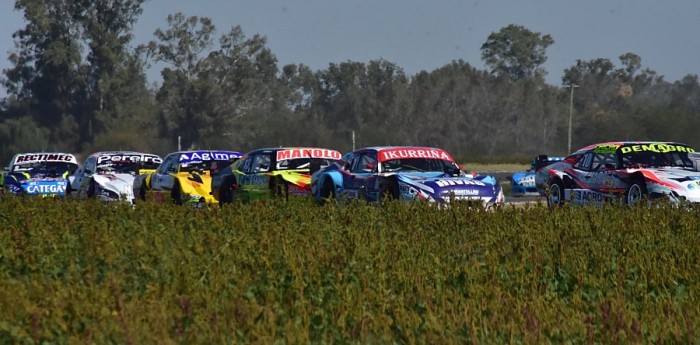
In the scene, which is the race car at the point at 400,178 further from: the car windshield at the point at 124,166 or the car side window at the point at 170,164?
the car windshield at the point at 124,166

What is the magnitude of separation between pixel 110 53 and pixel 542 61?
47375mm

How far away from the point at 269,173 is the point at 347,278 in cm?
1336

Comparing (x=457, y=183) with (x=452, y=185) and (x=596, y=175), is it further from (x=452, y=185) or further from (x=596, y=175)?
(x=596, y=175)

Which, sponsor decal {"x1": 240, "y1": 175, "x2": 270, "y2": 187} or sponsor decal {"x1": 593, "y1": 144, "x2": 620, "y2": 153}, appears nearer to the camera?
sponsor decal {"x1": 593, "y1": 144, "x2": 620, "y2": 153}

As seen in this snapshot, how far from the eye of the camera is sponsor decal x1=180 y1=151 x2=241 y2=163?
2452 cm

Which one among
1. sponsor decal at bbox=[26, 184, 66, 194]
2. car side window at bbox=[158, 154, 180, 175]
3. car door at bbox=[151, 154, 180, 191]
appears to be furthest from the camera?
sponsor decal at bbox=[26, 184, 66, 194]

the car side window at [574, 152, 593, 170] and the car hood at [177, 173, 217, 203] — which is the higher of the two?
the car side window at [574, 152, 593, 170]

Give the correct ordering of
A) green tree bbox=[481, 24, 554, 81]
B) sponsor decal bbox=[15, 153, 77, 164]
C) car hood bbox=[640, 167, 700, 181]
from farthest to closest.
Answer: green tree bbox=[481, 24, 554, 81] → sponsor decal bbox=[15, 153, 77, 164] → car hood bbox=[640, 167, 700, 181]

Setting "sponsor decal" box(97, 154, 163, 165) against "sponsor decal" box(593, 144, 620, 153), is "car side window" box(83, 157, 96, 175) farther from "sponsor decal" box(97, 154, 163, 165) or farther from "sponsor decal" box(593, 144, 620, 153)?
"sponsor decal" box(593, 144, 620, 153)

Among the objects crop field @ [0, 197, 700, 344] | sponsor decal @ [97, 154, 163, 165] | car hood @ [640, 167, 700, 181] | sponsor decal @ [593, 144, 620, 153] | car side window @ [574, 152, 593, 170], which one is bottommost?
crop field @ [0, 197, 700, 344]

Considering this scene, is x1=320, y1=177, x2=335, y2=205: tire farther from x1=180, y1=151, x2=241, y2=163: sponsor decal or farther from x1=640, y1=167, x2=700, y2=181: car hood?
x1=640, y1=167, x2=700, y2=181: car hood

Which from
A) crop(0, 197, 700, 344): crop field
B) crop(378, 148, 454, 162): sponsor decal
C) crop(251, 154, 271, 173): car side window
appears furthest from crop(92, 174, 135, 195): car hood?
crop(0, 197, 700, 344): crop field

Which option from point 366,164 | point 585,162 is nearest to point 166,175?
point 366,164

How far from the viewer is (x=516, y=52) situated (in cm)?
11262
